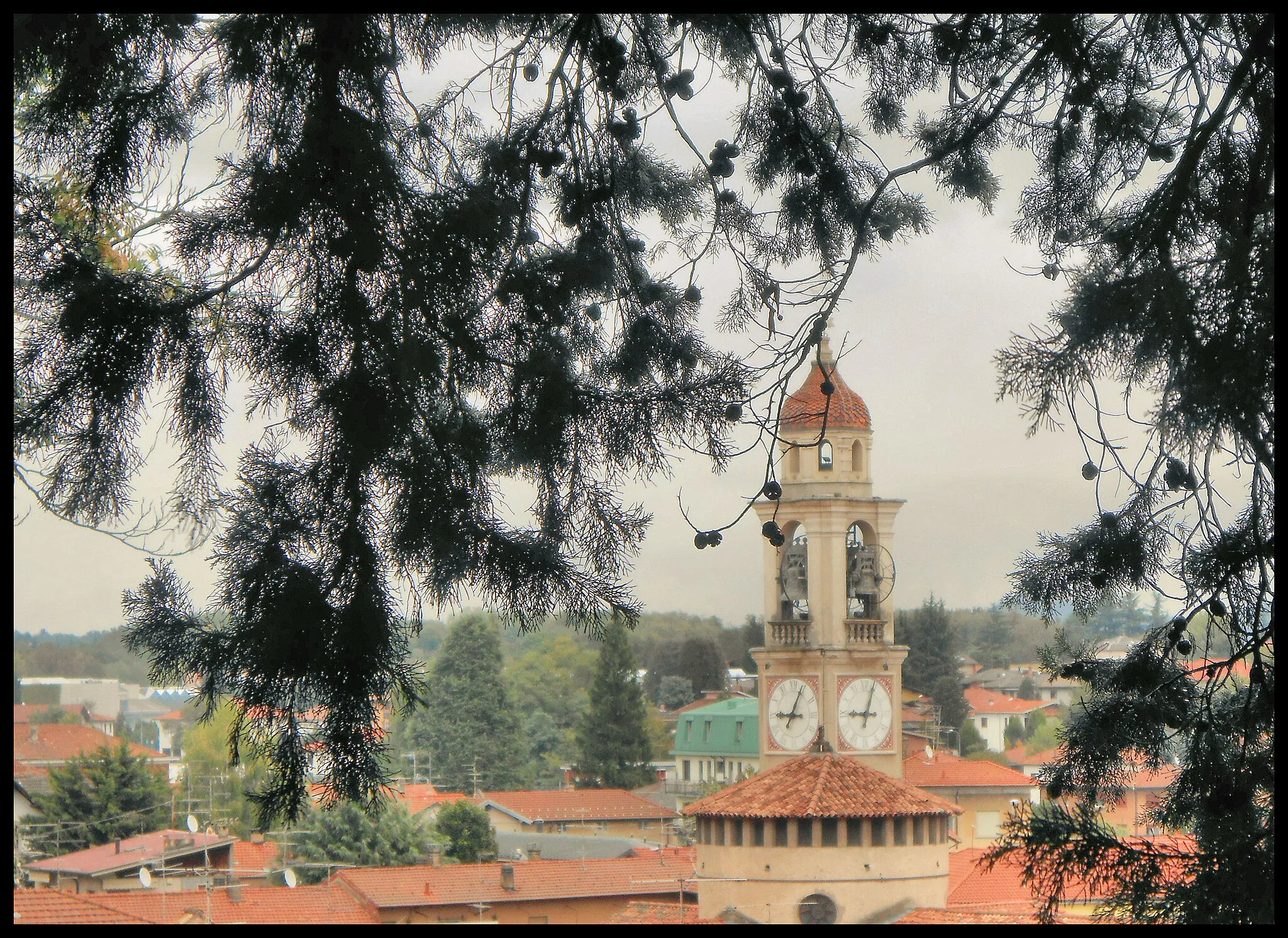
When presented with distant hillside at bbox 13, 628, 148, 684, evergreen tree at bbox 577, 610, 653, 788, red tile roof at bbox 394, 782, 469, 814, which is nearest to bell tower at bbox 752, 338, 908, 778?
red tile roof at bbox 394, 782, 469, 814

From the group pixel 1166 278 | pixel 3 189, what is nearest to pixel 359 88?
pixel 3 189

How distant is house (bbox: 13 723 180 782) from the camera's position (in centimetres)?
1780

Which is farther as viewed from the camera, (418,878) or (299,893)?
(418,878)

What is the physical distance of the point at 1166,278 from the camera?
2.59 m

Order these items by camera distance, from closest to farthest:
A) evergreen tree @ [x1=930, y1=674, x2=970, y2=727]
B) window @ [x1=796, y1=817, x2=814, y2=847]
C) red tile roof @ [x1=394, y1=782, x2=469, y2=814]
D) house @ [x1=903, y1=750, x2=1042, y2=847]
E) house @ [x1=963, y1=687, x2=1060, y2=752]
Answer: window @ [x1=796, y1=817, x2=814, y2=847] < house @ [x1=903, y1=750, x2=1042, y2=847] < red tile roof @ [x1=394, y1=782, x2=469, y2=814] < evergreen tree @ [x1=930, y1=674, x2=970, y2=727] < house @ [x1=963, y1=687, x2=1060, y2=752]

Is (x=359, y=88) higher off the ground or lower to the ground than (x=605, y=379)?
higher

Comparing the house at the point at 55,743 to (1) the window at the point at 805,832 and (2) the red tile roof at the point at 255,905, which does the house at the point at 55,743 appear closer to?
(2) the red tile roof at the point at 255,905

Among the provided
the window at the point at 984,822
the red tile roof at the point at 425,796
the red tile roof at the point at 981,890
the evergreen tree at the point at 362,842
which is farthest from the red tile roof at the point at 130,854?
the window at the point at 984,822

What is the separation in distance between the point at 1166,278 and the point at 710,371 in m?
0.83

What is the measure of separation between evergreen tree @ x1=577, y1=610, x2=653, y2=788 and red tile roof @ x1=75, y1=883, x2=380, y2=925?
15295 millimetres

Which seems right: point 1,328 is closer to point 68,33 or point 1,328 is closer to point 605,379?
point 68,33

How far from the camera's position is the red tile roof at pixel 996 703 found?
30656 millimetres

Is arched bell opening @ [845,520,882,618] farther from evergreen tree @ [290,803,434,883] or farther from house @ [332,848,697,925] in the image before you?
evergreen tree @ [290,803,434,883]

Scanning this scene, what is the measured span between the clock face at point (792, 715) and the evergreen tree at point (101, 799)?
7460 mm
